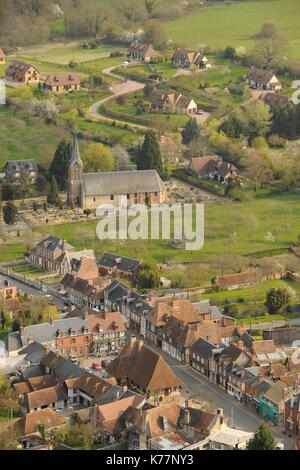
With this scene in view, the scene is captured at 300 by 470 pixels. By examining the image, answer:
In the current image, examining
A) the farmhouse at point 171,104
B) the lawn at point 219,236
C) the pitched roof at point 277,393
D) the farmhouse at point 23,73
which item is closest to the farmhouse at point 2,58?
the farmhouse at point 23,73

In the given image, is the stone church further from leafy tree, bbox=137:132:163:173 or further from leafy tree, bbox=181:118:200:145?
leafy tree, bbox=181:118:200:145

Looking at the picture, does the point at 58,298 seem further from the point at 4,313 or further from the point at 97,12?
the point at 97,12

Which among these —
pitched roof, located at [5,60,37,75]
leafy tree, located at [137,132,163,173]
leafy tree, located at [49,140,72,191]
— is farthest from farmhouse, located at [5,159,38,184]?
pitched roof, located at [5,60,37,75]

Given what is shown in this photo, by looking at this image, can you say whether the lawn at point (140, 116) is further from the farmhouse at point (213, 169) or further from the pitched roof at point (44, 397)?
the pitched roof at point (44, 397)

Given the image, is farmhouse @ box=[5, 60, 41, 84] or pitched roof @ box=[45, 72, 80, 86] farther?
farmhouse @ box=[5, 60, 41, 84]

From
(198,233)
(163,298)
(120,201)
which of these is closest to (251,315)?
(163,298)

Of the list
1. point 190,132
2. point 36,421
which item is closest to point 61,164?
point 190,132

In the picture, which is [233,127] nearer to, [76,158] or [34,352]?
[76,158]
